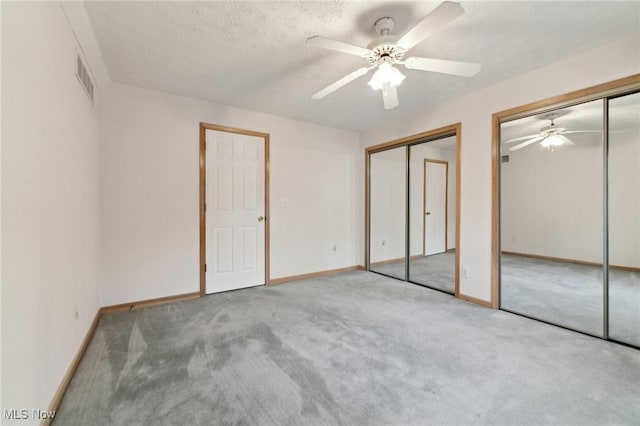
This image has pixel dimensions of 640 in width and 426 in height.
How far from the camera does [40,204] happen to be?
134 centimetres

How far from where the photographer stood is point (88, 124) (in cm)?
233

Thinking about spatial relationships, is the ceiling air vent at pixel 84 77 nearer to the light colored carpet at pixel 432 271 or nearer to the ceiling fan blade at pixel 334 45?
the ceiling fan blade at pixel 334 45

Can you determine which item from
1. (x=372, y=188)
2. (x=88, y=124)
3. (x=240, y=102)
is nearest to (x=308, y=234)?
(x=372, y=188)

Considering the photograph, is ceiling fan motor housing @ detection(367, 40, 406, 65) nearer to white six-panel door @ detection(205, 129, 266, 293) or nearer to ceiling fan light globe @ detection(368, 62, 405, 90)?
ceiling fan light globe @ detection(368, 62, 405, 90)

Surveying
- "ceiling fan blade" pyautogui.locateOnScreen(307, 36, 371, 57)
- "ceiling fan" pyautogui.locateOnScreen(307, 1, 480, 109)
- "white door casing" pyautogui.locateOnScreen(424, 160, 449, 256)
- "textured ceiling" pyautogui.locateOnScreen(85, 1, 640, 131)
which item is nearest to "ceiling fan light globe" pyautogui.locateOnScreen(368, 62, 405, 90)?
"ceiling fan" pyautogui.locateOnScreen(307, 1, 480, 109)

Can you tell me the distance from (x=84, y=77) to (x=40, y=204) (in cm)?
144

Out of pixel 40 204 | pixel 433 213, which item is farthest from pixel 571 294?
pixel 40 204

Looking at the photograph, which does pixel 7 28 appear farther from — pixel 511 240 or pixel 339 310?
pixel 511 240

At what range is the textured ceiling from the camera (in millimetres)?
1767

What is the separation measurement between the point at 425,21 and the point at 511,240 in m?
2.47

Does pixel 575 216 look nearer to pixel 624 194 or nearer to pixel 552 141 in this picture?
pixel 624 194

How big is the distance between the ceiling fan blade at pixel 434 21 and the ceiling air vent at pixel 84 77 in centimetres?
235

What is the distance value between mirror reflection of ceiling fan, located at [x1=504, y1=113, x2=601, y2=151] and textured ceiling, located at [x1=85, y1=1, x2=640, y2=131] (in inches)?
22.9

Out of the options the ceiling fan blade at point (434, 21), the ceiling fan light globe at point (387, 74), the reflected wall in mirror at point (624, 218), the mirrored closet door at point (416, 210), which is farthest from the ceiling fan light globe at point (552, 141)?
the ceiling fan blade at point (434, 21)
